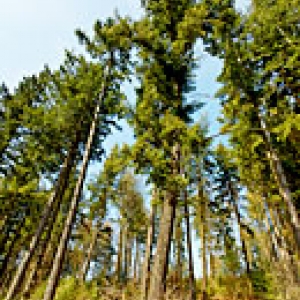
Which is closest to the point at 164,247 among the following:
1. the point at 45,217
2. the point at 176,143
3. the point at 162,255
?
the point at 162,255

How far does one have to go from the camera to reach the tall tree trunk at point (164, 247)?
7055mm

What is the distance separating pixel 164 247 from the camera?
25.3ft

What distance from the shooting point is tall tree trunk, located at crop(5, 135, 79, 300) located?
11.6 metres

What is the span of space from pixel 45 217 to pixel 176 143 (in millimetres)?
7784

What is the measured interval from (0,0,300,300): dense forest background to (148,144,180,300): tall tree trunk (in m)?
0.03

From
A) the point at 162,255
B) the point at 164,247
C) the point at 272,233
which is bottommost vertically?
the point at 162,255

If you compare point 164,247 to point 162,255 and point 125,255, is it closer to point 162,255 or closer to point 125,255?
point 162,255

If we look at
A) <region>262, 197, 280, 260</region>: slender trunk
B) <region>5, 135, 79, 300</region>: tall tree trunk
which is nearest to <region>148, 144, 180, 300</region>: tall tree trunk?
<region>262, 197, 280, 260</region>: slender trunk

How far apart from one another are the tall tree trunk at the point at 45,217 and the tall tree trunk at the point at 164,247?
23.8 feet

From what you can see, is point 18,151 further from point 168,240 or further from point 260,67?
A: point 260,67

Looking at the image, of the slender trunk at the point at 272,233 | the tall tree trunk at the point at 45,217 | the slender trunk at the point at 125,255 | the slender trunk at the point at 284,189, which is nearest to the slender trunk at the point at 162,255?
the slender trunk at the point at 284,189

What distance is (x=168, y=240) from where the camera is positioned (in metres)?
7.85

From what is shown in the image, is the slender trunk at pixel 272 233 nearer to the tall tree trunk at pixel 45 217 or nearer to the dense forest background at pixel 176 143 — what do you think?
the dense forest background at pixel 176 143

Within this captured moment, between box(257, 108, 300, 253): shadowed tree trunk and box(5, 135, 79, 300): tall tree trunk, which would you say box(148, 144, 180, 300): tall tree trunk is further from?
box(5, 135, 79, 300): tall tree trunk
